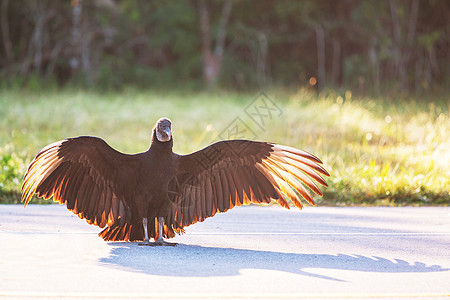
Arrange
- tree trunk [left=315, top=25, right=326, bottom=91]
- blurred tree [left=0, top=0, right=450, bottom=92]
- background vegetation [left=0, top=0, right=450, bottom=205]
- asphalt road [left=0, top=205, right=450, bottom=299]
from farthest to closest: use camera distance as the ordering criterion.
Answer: tree trunk [left=315, top=25, right=326, bottom=91]
blurred tree [left=0, top=0, right=450, bottom=92]
background vegetation [left=0, top=0, right=450, bottom=205]
asphalt road [left=0, top=205, right=450, bottom=299]

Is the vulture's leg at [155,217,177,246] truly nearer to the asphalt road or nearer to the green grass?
the asphalt road

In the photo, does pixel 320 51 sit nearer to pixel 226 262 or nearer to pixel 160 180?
pixel 160 180

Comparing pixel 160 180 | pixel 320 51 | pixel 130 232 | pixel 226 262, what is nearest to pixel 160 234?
pixel 130 232

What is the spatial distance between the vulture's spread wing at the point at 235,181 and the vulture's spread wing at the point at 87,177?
0.30 metres

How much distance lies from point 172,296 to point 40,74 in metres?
16.2

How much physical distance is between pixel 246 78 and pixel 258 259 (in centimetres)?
1697

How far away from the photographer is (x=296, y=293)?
3213 mm

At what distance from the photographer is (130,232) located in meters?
4.10

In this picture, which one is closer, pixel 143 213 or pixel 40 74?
pixel 143 213

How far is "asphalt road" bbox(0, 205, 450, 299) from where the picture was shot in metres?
3.25

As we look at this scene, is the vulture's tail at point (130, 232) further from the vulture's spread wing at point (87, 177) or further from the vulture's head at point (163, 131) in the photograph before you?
the vulture's head at point (163, 131)

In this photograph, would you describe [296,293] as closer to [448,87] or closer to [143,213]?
[143,213]

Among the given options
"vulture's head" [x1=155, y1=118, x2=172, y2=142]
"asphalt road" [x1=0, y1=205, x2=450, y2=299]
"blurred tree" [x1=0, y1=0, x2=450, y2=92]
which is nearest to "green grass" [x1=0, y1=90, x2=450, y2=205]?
"asphalt road" [x1=0, y1=205, x2=450, y2=299]

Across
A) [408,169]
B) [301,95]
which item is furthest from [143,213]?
[301,95]
